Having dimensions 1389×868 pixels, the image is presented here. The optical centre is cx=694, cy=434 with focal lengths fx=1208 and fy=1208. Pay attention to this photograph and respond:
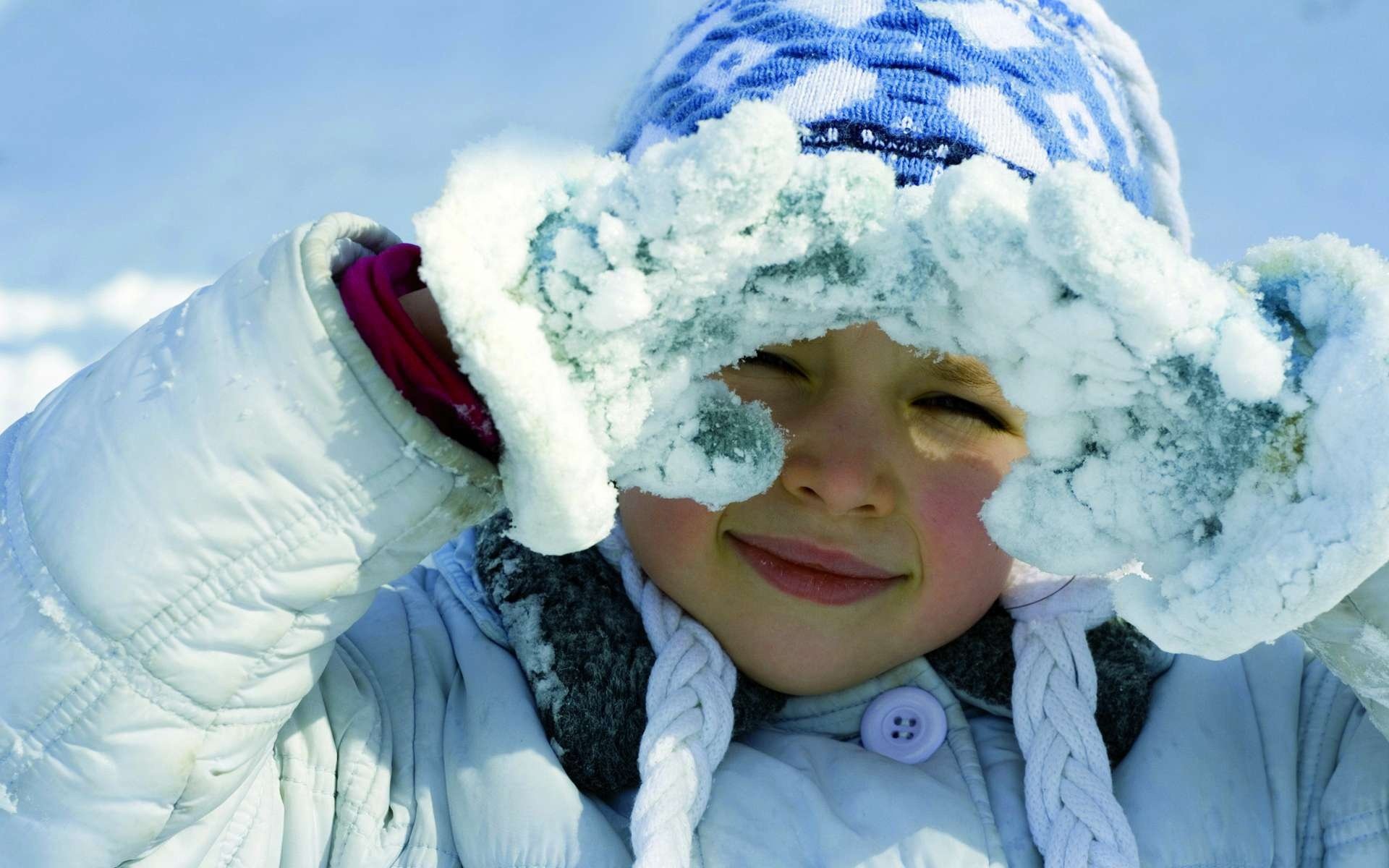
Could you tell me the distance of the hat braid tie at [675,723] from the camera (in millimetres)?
869

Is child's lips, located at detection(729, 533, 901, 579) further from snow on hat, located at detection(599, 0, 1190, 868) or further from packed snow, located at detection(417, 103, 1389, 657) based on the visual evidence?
packed snow, located at detection(417, 103, 1389, 657)

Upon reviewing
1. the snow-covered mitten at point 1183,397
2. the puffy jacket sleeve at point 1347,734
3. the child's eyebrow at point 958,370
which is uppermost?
the snow-covered mitten at point 1183,397

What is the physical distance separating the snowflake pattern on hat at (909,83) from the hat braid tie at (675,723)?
0.40m

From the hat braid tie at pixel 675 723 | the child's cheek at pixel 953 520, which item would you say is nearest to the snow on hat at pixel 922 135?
the hat braid tie at pixel 675 723

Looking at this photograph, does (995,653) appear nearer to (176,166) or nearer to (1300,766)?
(1300,766)

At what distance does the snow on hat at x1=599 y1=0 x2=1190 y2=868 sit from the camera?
0.88 meters

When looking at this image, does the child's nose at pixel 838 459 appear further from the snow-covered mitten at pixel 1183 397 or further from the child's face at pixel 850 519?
the snow-covered mitten at pixel 1183 397

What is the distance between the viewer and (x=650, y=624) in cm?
101

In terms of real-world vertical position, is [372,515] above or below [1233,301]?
below

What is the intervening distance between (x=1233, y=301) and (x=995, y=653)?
19.2 inches

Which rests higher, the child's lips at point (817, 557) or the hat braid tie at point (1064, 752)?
the child's lips at point (817, 557)

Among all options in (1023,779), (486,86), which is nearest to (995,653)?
(1023,779)

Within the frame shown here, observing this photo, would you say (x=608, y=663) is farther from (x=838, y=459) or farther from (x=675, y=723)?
(x=838, y=459)

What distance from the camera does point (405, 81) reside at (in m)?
2.19
